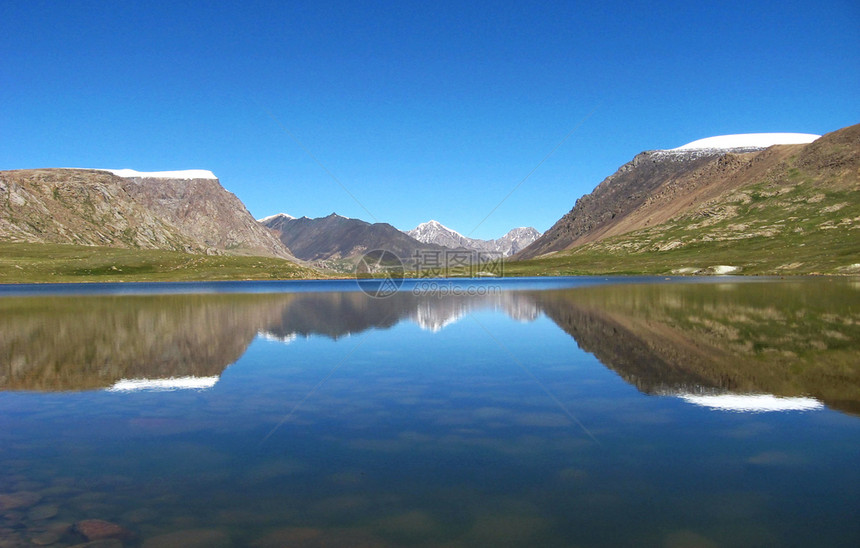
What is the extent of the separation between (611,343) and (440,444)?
20.2 m

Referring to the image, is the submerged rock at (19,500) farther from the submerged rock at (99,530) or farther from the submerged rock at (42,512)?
the submerged rock at (99,530)

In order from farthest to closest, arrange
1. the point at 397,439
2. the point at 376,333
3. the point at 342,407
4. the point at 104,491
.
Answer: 1. the point at 376,333
2. the point at 342,407
3. the point at 397,439
4. the point at 104,491

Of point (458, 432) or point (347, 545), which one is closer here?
point (347, 545)

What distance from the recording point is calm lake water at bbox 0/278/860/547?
1031 cm

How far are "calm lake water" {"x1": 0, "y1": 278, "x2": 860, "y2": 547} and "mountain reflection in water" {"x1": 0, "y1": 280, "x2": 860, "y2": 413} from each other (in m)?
0.22

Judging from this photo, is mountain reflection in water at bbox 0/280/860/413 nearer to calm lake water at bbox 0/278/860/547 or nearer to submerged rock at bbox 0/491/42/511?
calm lake water at bbox 0/278/860/547

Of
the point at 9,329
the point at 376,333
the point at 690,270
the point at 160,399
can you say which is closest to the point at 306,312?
the point at 376,333

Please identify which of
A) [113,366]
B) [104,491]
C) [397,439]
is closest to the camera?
[104,491]

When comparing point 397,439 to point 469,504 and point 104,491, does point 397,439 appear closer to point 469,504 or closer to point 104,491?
point 469,504

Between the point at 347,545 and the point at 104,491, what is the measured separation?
5.87 metres

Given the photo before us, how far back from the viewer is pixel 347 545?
9.60 meters

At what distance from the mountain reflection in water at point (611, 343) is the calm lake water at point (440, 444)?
0.22 m

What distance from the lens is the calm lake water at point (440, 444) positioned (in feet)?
33.8

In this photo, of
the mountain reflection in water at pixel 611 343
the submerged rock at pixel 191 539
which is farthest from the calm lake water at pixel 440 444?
the mountain reflection in water at pixel 611 343
